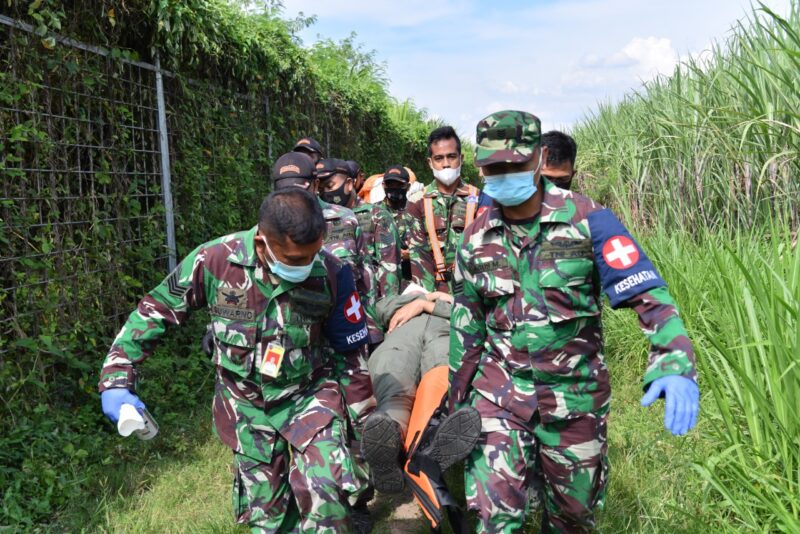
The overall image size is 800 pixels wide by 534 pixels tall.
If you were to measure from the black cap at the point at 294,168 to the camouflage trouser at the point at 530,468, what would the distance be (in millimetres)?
2205

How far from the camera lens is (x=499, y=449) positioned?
2.62 meters

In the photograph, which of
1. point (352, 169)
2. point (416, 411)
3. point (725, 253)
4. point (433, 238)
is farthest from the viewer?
point (352, 169)

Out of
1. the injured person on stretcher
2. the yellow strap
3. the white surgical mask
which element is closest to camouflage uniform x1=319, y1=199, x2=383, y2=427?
the injured person on stretcher

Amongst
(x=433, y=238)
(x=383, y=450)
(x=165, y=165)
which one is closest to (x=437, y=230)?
(x=433, y=238)

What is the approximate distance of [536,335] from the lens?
102 inches

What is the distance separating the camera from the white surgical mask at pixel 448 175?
5547 mm

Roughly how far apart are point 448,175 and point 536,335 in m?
3.13

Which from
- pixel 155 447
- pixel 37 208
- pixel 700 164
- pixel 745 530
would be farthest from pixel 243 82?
pixel 745 530

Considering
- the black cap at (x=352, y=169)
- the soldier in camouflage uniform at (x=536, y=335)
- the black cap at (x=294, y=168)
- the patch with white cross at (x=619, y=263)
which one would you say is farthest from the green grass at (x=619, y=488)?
the black cap at (x=352, y=169)

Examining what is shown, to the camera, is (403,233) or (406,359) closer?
(406,359)

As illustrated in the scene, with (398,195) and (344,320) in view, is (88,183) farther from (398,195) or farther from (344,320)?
(398,195)

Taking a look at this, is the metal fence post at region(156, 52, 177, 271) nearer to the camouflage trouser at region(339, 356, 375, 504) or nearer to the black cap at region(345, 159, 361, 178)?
the black cap at region(345, 159, 361, 178)

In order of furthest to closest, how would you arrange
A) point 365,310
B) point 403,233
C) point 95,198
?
1. point 403,233
2. point 95,198
3. point 365,310

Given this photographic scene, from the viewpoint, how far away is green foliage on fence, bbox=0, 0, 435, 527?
Answer: 3.87 m
